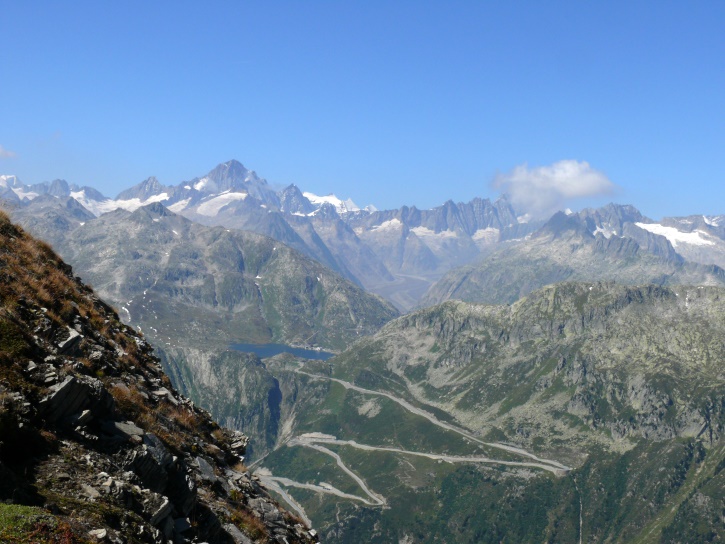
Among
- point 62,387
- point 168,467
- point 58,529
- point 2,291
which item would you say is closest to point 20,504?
point 58,529

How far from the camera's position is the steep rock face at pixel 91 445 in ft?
58.8

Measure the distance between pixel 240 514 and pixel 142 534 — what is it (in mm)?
9096

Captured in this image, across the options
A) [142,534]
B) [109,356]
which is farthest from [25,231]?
[142,534]

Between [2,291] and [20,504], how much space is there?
12407 mm

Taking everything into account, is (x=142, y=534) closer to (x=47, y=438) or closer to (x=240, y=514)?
(x=47, y=438)

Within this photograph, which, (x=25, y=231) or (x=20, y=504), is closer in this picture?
(x=20, y=504)

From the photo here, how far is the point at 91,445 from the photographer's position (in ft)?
69.8

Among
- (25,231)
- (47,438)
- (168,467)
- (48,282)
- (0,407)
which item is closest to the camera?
(0,407)

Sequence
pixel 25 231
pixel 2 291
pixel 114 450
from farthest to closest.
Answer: pixel 25 231 < pixel 2 291 < pixel 114 450

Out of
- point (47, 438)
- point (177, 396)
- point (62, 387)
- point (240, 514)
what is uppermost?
point (62, 387)

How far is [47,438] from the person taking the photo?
1981cm

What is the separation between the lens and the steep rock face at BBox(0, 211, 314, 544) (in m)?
17.9

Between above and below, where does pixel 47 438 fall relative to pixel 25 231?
below

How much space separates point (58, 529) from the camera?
1557 centimetres
